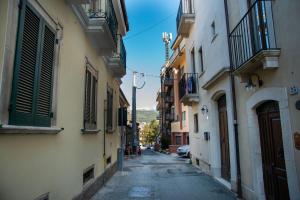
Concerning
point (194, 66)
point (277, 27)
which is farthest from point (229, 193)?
point (194, 66)

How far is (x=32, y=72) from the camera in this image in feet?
12.9

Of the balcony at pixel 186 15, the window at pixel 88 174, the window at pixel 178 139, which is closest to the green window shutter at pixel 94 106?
the window at pixel 88 174

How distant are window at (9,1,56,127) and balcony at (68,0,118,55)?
5.75 feet

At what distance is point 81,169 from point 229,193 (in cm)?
452

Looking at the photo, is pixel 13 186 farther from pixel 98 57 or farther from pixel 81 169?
pixel 98 57

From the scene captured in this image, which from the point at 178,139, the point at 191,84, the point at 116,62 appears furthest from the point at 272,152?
the point at 178,139

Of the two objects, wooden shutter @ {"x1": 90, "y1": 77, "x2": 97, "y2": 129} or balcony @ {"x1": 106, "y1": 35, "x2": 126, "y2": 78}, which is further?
balcony @ {"x1": 106, "y1": 35, "x2": 126, "y2": 78}

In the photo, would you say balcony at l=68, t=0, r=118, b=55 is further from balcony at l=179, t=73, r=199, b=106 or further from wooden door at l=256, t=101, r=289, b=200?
balcony at l=179, t=73, r=199, b=106

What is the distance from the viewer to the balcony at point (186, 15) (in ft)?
47.2

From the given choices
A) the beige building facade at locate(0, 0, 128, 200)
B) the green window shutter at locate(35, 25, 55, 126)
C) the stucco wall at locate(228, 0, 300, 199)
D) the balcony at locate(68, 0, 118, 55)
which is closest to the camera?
the beige building facade at locate(0, 0, 128, 200)

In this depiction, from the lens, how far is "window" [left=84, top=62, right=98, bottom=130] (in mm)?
7535

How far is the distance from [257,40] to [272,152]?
2540 millimetres

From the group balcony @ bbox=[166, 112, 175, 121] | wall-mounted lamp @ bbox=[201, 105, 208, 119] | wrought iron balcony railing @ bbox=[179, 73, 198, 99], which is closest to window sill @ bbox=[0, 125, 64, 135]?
wall-mounted lamp @ bbox=[201, 105, 208, 119]

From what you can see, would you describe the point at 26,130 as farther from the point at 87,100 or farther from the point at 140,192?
the point at 140,192
